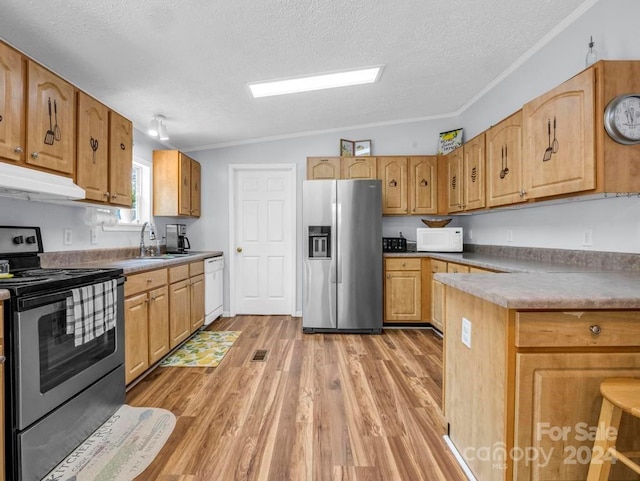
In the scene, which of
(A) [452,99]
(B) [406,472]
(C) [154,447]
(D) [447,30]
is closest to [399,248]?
(A) [452,99]

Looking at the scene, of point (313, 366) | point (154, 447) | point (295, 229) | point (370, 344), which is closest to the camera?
point (154, 447)

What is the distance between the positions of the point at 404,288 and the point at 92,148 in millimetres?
3275

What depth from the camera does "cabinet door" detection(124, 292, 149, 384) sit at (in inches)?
86.2

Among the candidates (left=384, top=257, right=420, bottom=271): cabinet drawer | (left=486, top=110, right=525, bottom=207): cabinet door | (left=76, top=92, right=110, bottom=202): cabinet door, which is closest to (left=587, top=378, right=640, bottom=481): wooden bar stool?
(left=486, top=110, right=525, bottom=207): cabinet door

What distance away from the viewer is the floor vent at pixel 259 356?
2857mm

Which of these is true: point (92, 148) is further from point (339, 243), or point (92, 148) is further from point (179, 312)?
point (339, 243)

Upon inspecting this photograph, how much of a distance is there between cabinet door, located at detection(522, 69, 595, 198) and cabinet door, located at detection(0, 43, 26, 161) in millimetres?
3080

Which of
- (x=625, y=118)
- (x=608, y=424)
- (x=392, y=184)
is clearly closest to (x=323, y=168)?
(x=392, y=184)

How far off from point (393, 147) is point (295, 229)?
176 centimetres

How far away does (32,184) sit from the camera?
1611mm

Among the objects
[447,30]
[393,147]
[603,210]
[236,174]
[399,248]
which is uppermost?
[447,30]

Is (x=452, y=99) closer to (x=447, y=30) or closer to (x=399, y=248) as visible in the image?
(x=447, y=30)

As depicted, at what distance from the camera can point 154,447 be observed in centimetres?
168

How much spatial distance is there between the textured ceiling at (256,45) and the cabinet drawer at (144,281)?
5.04 feet
